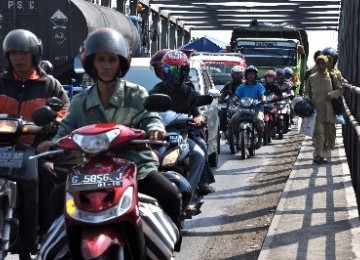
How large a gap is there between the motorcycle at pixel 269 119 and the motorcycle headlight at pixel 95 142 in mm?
16298

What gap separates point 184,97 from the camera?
9328 millimetres

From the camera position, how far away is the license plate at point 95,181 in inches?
195

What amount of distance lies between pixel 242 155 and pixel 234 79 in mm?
2182

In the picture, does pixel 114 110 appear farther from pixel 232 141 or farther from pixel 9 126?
pixel 232 141

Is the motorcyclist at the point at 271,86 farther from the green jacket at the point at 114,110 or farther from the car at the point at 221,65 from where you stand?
the green jacket at the point at 114,110

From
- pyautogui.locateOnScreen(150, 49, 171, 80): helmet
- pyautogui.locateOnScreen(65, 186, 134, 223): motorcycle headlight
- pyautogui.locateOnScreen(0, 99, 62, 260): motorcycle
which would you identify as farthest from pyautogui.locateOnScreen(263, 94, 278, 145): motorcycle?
pyautogui.locateOnScreen(65, 186, 134, 223): motorcycle headlight

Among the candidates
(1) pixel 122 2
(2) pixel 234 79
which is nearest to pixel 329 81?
(2) pixel 234 79

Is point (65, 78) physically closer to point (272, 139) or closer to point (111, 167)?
point (272, 139)

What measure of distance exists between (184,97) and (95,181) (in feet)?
14.5

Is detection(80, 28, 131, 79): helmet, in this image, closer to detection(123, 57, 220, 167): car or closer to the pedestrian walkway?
the pedestrian walkway

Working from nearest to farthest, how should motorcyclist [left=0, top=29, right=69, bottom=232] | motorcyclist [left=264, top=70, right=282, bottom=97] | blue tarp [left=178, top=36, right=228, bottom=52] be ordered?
motorcyclist [left=0, top=29, right=69, bottom=232] → motorcyclist [left=264, top=70, right=282, bottom=97] → blue tarp [left=178, top=36, right=228, bottom=52]

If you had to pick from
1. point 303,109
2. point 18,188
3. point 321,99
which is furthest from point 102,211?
point 321,99

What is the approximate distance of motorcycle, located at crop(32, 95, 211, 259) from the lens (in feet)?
16.2

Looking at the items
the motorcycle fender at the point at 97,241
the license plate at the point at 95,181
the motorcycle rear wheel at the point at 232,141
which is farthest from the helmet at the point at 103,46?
the motorcycle rear wheel at the point at 232,141
